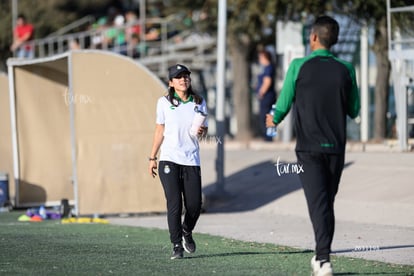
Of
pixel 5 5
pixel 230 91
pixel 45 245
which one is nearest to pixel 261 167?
pixel 45 245

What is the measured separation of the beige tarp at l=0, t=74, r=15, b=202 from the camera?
20406 millimetres

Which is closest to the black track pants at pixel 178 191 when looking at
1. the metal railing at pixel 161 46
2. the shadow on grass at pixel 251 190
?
the shadow on grass at pixel 251 190

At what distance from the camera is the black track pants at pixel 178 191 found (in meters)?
10.4

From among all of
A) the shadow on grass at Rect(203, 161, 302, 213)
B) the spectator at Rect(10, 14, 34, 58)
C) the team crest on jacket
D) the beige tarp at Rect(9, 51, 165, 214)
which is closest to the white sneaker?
the team crest on jacket

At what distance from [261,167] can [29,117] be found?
4368 millimetres

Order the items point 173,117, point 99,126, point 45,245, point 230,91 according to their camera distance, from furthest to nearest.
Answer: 1. point 230,91
2. point 99,126
3. point 45,245
4. point 173,117

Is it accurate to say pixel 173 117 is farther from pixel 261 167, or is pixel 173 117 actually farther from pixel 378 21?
pixel 378 21

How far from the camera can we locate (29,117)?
1919cm

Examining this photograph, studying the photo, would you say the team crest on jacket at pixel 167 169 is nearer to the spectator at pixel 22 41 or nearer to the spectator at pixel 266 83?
the spectator at pixel 266 83

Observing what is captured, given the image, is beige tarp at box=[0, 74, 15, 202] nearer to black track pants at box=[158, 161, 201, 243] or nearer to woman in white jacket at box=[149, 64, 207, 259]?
woman in white jacket at box=[149, 64, 207, 259]

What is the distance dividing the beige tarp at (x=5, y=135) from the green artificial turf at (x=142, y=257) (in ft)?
23.5

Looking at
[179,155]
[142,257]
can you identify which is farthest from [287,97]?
[142,257]

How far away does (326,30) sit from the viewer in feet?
28.3

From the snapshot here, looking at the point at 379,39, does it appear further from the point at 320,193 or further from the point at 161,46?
the point at 320,193
